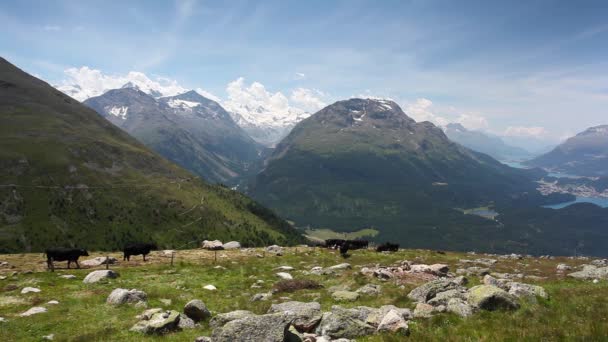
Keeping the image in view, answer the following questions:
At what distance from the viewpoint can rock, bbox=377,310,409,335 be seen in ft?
41.9

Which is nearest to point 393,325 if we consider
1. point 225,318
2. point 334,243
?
point 225,318

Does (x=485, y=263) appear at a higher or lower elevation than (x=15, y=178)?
lower

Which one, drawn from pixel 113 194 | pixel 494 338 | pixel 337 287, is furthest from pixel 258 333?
pixel 113 194

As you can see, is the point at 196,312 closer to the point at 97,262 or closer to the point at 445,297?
the point at 445,297

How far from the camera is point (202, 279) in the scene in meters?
32.1

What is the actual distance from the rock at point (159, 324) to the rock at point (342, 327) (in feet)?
24.5

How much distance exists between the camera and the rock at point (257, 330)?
38.1ft

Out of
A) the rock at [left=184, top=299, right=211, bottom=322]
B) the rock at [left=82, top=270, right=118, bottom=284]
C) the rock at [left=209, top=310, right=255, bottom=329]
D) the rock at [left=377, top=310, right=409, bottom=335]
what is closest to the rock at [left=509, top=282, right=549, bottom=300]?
the rock at [left=377, top=310, right=409, bottom=335]

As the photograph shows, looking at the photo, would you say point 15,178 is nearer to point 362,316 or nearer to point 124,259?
point 124,259

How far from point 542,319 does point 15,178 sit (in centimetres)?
21309

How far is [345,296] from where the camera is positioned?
2181 cm

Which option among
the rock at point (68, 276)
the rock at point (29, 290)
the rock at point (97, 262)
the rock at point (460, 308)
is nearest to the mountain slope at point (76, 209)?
the rock at point (97, 262)

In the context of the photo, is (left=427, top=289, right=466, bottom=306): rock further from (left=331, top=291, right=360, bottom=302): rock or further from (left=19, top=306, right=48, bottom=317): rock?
(left=19, top=306, right=48, bottom=317): rock

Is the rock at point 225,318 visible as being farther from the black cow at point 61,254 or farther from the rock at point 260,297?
the black cow at point 61,254
